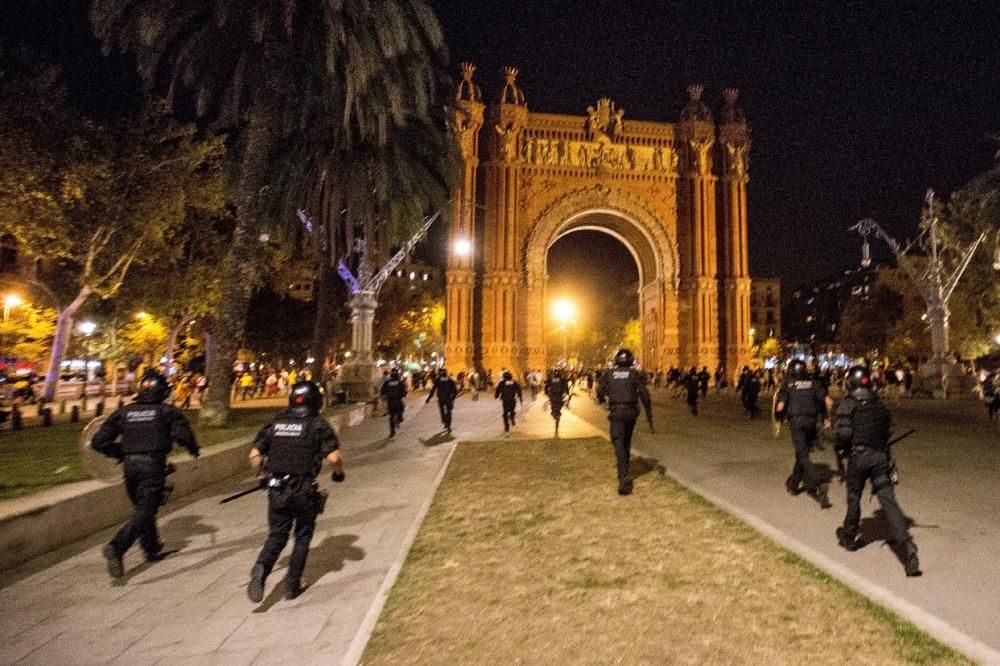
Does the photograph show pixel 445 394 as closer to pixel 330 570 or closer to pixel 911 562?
pixel 330 570

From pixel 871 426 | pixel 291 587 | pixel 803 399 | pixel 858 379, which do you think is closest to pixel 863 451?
pixel 871 426

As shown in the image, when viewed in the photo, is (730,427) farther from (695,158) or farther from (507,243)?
(695,158)

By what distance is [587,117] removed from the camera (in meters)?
40.1

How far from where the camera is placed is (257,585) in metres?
4.41

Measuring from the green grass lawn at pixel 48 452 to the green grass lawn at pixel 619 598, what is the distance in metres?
4.74

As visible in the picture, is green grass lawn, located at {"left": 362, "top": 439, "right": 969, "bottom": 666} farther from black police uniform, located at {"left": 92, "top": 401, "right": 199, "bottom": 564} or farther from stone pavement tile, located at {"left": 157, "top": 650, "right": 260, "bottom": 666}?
black police uniform, located at {"left": 92, "top": 401, "right": 199, "bottom": 564}

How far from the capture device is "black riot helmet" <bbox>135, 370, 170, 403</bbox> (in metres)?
5.35

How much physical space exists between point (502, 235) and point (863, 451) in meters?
34.5

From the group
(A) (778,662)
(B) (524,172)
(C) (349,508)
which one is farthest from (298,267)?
(A) (778,662)

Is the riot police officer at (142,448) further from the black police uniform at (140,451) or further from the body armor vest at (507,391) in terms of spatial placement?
the body armor vest at (507,391)

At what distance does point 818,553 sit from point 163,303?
83.5 feet

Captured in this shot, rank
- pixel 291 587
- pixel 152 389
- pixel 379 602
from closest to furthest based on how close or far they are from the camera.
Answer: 1. pixel 379 602
2. pixel 291 587
3. pixel 152 389

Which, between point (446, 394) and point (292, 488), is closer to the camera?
point (292, 488)

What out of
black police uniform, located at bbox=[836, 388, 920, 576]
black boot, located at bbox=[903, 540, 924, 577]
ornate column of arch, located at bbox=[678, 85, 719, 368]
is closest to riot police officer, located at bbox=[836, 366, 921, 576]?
black police uniform, located at bbox=[836, 388, 920, 576]
